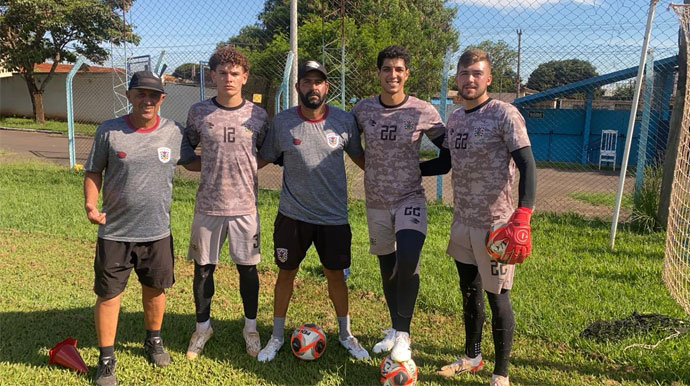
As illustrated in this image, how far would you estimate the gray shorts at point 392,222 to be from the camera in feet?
11.5

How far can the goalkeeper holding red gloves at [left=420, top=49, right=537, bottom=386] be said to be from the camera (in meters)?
3.01

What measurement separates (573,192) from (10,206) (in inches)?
439

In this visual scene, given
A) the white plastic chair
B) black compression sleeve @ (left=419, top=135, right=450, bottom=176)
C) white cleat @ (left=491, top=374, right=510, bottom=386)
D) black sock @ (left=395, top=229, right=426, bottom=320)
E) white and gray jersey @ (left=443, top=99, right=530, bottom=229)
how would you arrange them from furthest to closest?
1. the white plastic chair
2. black compression sleeve @ (left=419, top=135, right=450, bottom=176)
3. black sock @ (left=395, top=229, right=426, bottom=320)
4. white cleat @ (left=491, top=374, right=510, bottom=386)
5. white and gray jersey @ (left=443, top=99, right=530, bottom=229)

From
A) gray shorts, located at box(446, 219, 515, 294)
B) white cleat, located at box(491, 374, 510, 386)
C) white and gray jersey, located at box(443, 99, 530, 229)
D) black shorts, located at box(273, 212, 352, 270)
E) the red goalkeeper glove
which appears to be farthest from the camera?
black shorts, located at box(273, 212, 352, 270)

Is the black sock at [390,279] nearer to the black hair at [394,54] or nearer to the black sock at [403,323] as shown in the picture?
the black sock at [403,323]

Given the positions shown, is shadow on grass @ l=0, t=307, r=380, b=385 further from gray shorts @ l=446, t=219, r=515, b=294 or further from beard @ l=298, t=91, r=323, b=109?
beard @ l=298, t=91, r=323, b=109

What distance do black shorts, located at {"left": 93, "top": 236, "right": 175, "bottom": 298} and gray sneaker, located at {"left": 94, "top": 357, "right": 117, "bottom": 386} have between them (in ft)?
1.45

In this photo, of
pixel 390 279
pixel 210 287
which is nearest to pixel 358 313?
pixel 390 279

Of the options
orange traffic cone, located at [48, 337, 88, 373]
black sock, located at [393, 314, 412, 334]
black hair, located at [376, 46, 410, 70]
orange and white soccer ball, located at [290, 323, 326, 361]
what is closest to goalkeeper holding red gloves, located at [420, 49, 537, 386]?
black hair, located at [376, 46, 410, 70]

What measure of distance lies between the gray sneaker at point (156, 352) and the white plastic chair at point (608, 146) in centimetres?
1741

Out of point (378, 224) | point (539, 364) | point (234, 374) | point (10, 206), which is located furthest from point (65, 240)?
point (539, 364)

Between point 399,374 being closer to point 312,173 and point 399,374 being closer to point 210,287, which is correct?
point 312,173

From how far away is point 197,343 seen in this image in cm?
384

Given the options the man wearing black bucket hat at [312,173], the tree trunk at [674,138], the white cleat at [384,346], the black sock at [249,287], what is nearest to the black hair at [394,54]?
the man wearing black bucket hat at [312,173]
